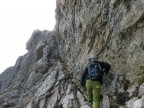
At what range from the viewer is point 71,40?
2403cm

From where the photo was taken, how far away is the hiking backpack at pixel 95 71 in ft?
54.2

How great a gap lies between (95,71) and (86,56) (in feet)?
13.3

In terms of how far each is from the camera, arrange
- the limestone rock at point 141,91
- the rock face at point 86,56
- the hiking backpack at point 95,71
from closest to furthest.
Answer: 1. the limestone rock at point 141,91
2. the hiking backpack at point 95,71
3. the rock face at point 86,56

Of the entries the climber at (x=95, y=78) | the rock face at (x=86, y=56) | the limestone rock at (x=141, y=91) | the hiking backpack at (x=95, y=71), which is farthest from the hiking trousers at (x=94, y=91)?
the limestone rock at (x=141, y=91)

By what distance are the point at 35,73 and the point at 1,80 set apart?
25.2ft

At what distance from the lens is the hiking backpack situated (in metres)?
16.5

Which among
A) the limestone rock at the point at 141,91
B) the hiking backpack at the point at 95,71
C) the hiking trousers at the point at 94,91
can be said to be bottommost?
the limestone rock at the point at 141,91

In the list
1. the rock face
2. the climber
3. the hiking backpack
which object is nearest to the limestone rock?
the rock face

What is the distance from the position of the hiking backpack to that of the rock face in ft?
4.41

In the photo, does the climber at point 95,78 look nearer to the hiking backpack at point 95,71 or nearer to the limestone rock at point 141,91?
the hiking backpack at point 95,71

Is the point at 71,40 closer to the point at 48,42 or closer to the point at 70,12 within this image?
the point at 70,12

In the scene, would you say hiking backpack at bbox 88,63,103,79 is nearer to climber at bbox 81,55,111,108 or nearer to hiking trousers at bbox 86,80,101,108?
climber at bbox 81,55,111,108

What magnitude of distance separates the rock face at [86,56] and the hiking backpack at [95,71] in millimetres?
1344

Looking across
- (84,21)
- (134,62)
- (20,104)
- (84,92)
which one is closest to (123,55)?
(134,62)
